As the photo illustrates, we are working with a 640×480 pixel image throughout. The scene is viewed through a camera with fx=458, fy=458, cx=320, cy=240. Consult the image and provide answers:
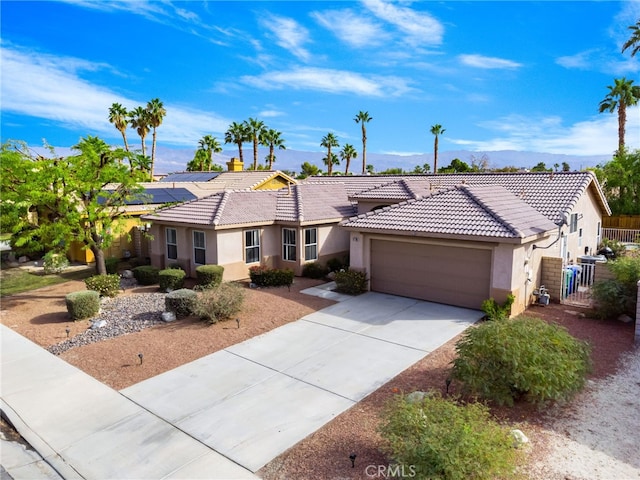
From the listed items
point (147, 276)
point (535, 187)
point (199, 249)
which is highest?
point (535, 187)

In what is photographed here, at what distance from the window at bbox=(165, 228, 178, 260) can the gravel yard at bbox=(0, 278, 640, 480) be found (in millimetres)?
2416

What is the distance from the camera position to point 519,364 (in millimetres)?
7934

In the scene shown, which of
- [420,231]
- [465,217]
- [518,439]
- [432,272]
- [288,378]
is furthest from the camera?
[432,272]

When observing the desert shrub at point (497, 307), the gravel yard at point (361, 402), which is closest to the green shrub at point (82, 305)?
the gravel yard at point (361, 402)

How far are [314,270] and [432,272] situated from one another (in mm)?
5745

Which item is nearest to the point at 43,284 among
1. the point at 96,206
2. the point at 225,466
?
the point at 96,206

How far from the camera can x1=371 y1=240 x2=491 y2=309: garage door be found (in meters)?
14.8

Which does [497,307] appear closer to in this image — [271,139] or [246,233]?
[246,233]

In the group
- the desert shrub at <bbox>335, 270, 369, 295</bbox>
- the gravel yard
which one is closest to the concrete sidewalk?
the gravel yard

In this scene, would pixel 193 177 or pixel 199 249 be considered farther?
pixel 193 177

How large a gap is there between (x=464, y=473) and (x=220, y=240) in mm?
14432

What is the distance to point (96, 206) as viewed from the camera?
1694 centimetres

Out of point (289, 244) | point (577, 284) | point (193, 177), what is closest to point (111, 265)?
point (289, 244)

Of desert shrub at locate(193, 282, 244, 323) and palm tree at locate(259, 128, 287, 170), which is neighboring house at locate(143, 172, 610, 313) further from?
palm tree at locate(259, 128, 287, 170)
